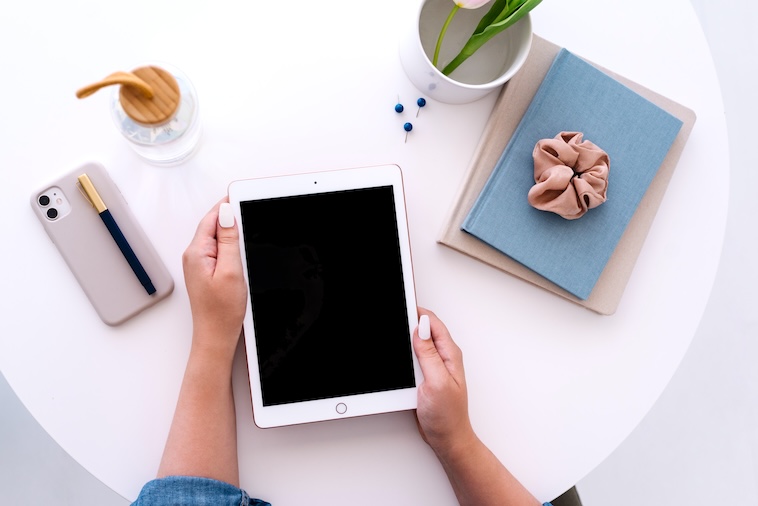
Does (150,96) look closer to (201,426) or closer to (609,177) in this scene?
(201,426)

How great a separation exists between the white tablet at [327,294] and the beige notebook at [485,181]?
8cm

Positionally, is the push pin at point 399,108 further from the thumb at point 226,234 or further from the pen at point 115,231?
the pen at point 115,231

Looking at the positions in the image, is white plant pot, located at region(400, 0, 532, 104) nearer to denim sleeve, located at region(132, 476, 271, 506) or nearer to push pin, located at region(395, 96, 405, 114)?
push pin, located at region(395, 96, 405, 114)

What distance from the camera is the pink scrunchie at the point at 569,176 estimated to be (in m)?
0.61

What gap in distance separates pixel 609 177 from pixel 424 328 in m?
0.29

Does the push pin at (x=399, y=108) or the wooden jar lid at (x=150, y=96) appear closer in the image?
the wooden jar lid at (x=150, y=96)

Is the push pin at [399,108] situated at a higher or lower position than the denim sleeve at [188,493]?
higher

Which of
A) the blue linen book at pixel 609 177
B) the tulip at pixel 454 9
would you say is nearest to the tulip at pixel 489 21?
the tulip at pixel 454 9

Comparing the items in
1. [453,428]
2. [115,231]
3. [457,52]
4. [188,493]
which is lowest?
[188,493]

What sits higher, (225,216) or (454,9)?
(454,9)

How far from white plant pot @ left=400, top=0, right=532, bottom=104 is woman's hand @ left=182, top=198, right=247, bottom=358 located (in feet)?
0.89

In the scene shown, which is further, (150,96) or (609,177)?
(609,177)

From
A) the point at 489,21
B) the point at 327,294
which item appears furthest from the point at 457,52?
the point at 327,294

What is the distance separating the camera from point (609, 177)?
0.66m
